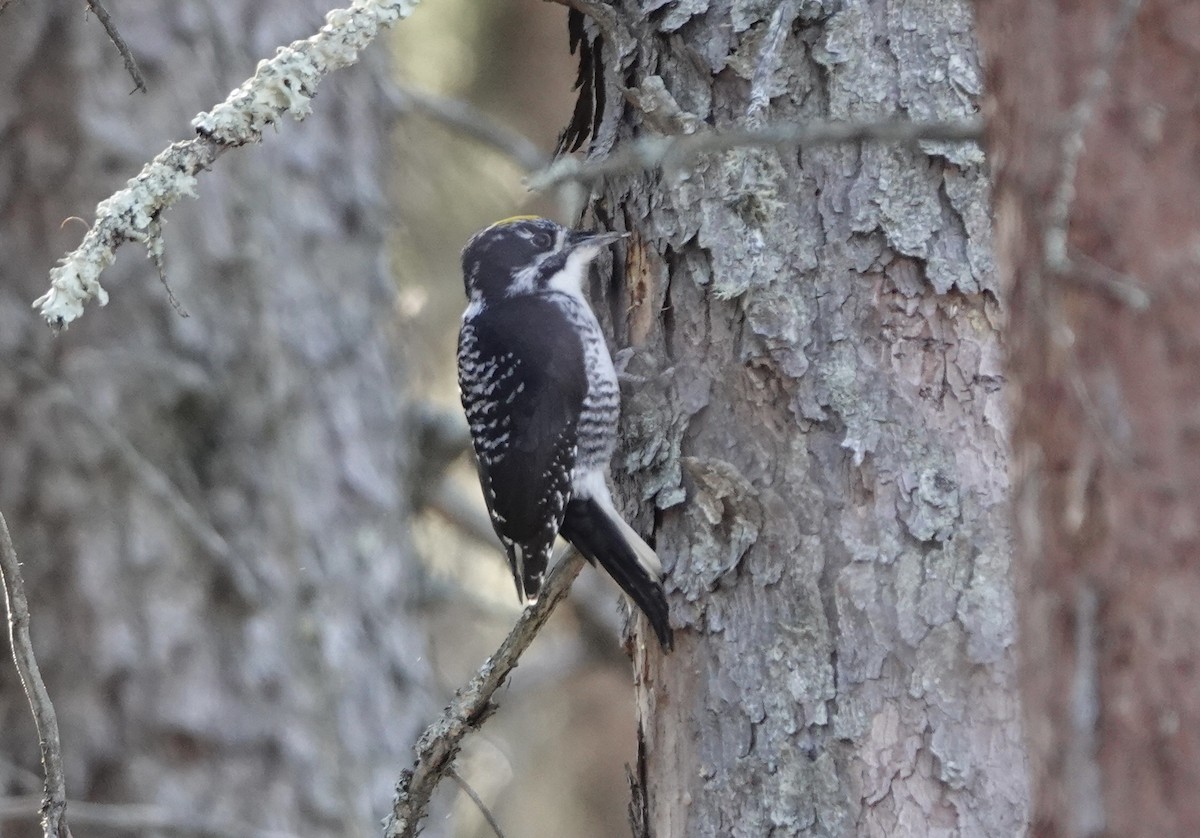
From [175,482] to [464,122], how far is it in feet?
6.24

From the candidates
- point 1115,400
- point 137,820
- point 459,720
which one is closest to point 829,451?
point 459,720

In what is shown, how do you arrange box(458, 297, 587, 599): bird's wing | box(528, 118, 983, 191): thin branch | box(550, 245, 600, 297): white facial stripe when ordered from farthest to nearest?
box(550, 245, 600, 297): white facial stripe, box(458, 297, 587, 599): bird's wing, box(528, 118, 983, 191): thin branch

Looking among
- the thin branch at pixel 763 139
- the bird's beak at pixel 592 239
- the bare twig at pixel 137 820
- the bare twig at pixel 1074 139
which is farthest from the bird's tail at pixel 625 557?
the bare twig at pixel 1074 139

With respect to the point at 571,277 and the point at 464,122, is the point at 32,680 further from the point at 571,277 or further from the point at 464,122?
the point at 464,122

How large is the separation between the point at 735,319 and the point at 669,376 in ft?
0.73

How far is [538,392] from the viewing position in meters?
3.87

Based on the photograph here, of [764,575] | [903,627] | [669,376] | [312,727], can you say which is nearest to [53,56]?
[312,727]

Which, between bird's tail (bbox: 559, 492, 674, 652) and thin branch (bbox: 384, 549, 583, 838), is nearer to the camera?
thin branch (bbox: 384, 549, 583, 838)

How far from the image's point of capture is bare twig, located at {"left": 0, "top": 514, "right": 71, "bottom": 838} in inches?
84.6

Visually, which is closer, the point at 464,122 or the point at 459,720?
the point at 459,720

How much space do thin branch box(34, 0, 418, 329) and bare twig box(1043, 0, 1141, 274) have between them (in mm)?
1541

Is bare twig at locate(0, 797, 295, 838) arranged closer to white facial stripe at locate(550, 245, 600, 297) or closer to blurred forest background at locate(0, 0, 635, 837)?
blurred forest background at locate(0, 0, 635, 837)

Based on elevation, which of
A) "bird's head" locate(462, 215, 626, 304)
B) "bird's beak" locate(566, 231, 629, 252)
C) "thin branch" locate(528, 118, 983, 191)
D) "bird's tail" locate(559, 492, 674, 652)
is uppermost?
"bird's head" locate(462, 215, 626, 304)

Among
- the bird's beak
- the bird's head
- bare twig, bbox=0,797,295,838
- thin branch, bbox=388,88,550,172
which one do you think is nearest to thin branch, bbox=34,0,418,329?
the bird's beak
